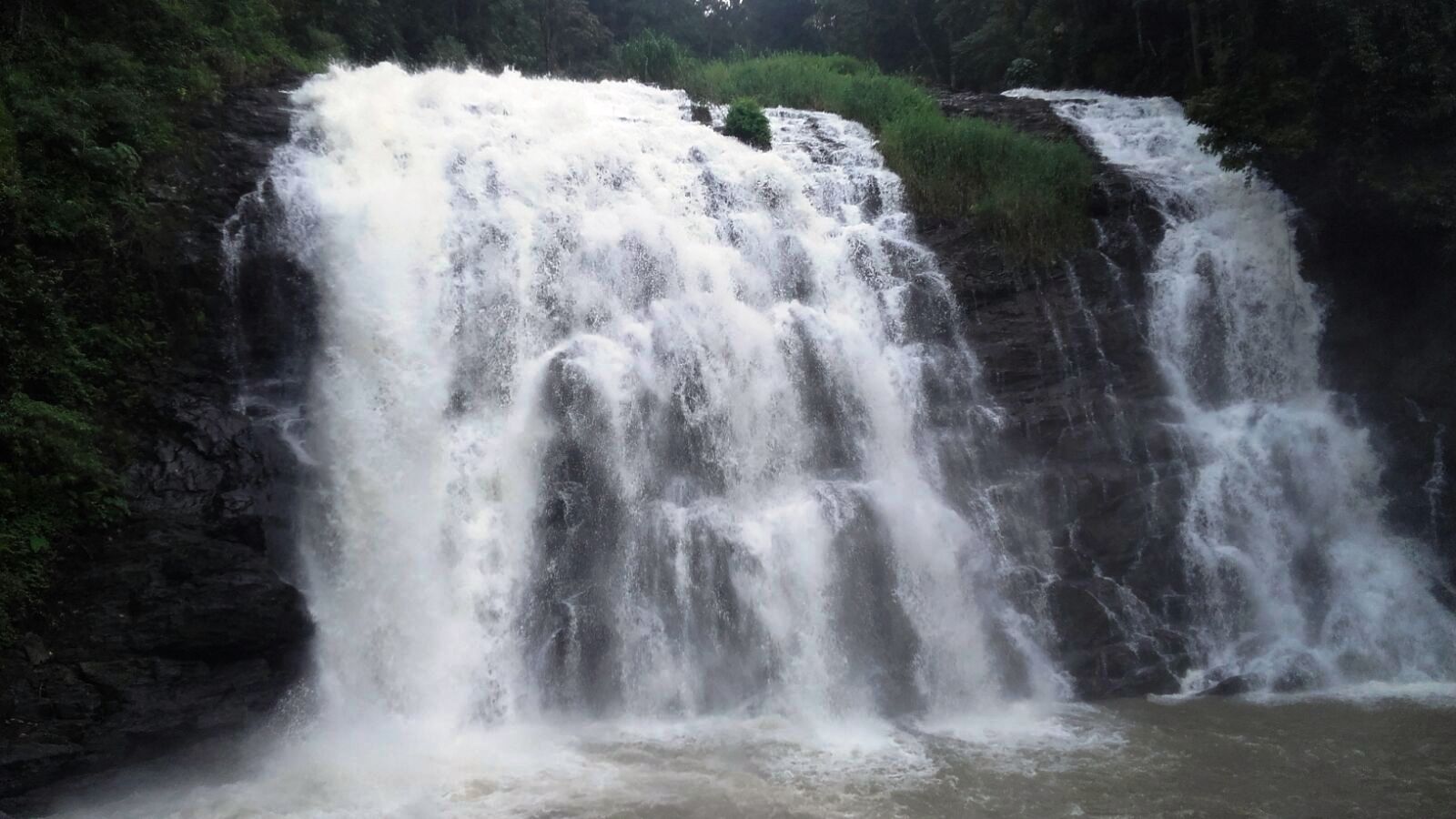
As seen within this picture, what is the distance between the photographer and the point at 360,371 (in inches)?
440

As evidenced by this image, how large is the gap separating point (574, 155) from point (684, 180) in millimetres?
1663

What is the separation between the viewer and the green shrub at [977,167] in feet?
46.7

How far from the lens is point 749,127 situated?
1592 cm

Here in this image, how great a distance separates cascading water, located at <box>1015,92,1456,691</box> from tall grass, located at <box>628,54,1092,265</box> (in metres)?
1.32

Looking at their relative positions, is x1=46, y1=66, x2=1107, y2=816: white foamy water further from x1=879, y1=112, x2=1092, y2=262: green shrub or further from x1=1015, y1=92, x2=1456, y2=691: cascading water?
x1=1015, y1=92, x2=1456, y2=691: cascading water

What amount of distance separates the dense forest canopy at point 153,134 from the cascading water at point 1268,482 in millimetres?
1197

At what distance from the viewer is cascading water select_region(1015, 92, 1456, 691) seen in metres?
11.5

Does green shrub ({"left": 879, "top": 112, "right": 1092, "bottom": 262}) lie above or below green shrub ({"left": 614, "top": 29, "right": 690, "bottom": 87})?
below

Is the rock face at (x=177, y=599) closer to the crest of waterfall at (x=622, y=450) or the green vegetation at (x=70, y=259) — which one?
the green vegetation at (x=70, y=259)

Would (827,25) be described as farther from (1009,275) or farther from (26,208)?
(26,208)

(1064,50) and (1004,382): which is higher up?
(1064,50)

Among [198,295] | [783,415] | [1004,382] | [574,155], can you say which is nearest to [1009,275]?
[1004,382]

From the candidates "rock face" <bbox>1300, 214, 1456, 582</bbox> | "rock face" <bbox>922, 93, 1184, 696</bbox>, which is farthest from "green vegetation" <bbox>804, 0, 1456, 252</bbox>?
"rock face" <bbox>922, 93, 1184, 696</bbox>

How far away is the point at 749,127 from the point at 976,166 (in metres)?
3.76
